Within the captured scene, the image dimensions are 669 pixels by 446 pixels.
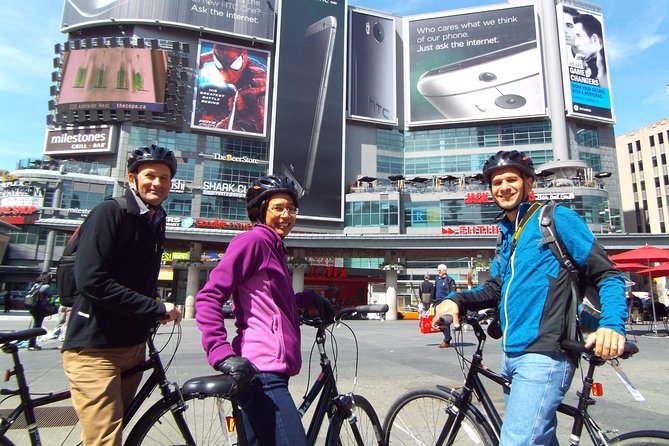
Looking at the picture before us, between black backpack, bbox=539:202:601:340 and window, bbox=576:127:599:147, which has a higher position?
window, bbox=576:127:599:147

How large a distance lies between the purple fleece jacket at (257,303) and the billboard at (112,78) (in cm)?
5715

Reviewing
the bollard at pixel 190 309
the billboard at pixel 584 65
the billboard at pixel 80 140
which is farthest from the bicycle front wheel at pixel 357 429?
the billboard at pixel 584 65

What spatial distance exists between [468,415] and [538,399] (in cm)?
66

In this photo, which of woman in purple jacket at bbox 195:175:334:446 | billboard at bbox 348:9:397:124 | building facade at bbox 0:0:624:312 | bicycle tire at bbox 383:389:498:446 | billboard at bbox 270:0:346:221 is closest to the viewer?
woman in purple jacket at bbox 195:175:334:446

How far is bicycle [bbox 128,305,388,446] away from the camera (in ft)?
7.38

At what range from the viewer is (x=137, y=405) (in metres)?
2.47

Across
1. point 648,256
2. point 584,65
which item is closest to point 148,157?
point 648,256

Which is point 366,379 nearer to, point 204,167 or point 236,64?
point 204,167

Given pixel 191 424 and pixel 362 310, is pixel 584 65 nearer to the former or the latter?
pixel 362 310

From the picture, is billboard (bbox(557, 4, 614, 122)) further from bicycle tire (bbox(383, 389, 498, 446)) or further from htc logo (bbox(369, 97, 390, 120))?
bicycle tire (bbox(383, 389, 498, 446))

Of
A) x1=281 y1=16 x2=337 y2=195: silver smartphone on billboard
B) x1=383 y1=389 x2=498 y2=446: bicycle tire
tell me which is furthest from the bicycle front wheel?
x1=281 y1=16 x2=337 y2=195: silver smartphone on billboard

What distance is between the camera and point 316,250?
35.9 metres

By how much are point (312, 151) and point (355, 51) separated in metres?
18.1

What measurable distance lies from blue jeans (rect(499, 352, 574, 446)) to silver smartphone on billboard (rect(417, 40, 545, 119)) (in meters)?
62.7
